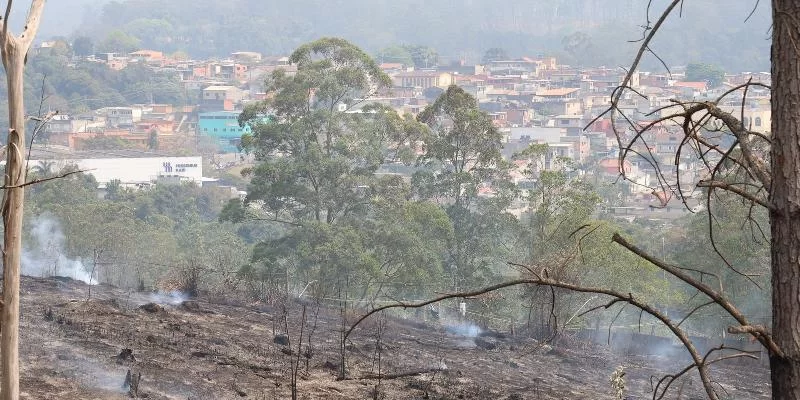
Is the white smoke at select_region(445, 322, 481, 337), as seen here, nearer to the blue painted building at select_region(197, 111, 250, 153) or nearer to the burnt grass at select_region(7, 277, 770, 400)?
the burnt grass at select_region(7, 277, 770, 400)

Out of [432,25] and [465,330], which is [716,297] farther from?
[432,25]

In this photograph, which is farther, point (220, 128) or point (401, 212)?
point (220, 128)

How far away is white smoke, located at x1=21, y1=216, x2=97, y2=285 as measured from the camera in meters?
19.2

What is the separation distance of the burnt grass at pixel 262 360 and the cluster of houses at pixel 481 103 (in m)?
23.6

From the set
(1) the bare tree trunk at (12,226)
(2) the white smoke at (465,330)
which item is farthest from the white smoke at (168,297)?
(1) the bare tree trunk at (12,226)

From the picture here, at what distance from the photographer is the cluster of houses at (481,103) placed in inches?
1817

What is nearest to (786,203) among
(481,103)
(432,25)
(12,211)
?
(12,211)

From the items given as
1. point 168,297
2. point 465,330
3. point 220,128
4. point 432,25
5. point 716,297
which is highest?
point 432,25

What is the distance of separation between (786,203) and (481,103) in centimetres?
6146

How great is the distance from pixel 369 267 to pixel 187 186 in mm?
18240

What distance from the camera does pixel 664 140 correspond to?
46062 millimetres

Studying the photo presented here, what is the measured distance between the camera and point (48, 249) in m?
20.2

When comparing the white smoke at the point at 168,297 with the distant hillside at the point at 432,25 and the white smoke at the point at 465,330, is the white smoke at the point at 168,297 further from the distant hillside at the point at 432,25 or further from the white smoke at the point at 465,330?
the distant hillside at the point at 432,25

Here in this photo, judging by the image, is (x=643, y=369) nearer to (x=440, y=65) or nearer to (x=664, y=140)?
(x=664, y=140)
